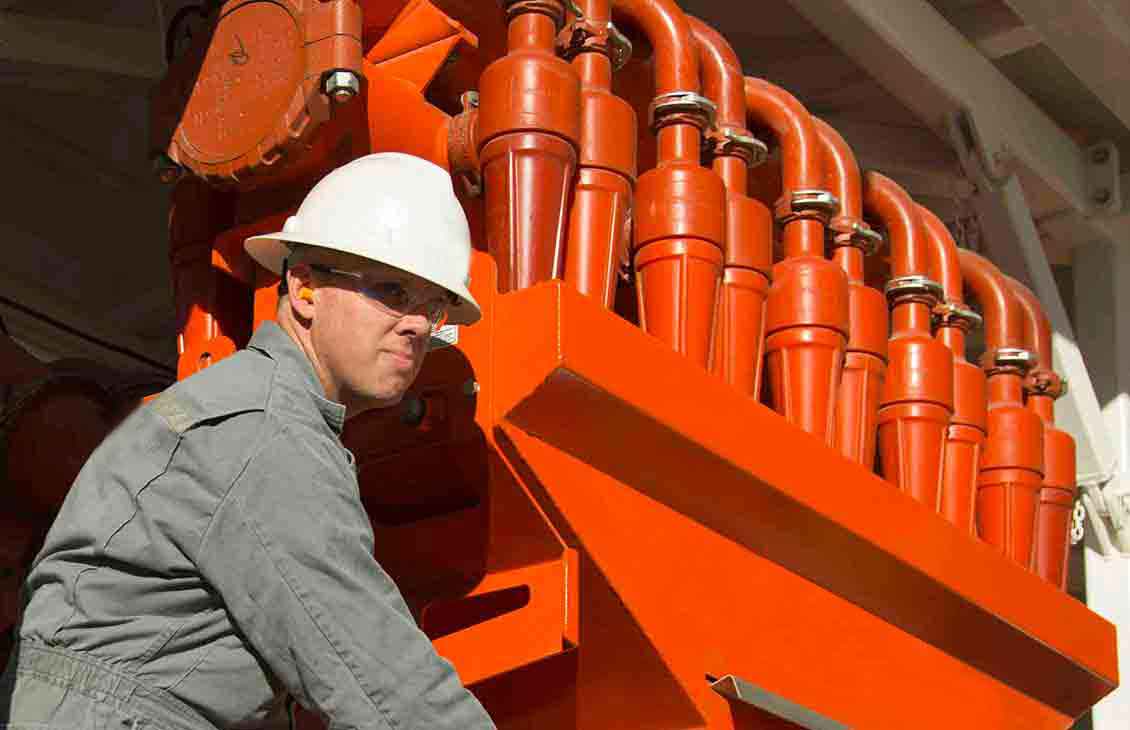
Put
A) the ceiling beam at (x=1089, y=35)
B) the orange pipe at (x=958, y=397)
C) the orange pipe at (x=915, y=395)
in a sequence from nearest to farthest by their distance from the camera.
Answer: the orange pipe at (x=915, y=395) → the orange pipe at (x=958, y=397) → the ceiling beam at (x=1089, y=35)

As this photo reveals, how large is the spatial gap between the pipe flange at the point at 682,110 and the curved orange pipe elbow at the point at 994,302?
4.36 feet

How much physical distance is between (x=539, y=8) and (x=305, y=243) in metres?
0.81

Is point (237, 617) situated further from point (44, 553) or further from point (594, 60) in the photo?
point (594, 60)

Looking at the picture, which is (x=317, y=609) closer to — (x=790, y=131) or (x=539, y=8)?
(x=539, y=8)

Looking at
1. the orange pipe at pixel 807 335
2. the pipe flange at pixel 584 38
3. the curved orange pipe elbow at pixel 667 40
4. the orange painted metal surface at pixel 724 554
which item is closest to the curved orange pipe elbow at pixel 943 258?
the orange pipe at pixel 807 335

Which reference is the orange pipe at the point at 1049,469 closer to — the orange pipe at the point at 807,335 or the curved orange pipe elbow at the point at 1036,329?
the curved orange pipe elbow at the point at 1036,329

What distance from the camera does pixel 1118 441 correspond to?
17.9 feet

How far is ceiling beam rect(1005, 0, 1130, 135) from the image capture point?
4922 mm

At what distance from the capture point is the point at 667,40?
3.42 m

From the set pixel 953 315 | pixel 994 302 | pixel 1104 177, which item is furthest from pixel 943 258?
pixel 1104 177

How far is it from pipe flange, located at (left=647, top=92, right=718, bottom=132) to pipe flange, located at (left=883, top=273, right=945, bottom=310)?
34.5 inches

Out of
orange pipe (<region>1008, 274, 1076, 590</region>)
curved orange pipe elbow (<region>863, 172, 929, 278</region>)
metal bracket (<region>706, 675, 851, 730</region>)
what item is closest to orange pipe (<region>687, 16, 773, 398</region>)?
metal bracket (<region>706, 675, 851, 730</region>)

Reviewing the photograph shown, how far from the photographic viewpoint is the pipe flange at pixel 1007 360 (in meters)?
4.37

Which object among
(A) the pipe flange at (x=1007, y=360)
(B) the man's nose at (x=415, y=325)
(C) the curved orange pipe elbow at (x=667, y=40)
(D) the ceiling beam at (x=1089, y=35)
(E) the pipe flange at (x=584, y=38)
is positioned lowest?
(B) the man's nose at (x=415, y=325)
